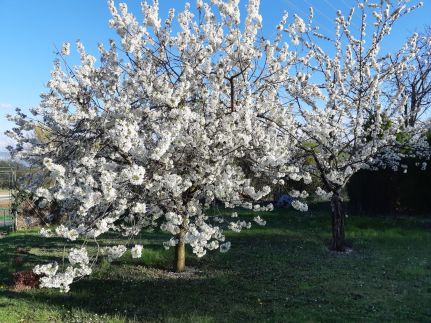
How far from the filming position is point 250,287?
8547 mm

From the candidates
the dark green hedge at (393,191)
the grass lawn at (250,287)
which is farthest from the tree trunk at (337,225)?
the dark green hedge at (393,191)

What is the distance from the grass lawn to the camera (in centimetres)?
713

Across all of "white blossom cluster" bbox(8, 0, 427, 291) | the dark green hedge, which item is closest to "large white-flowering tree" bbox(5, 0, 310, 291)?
"white blossom cluster" bbox(8, 0, 427, 291)

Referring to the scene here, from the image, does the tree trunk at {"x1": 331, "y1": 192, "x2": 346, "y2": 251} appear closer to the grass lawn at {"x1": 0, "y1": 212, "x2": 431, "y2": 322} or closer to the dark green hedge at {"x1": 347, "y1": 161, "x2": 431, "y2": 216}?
the grass lawn at {"x1": 0, "y1": 212, "x2": 431, "y2": 322}

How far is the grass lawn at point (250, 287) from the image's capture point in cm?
713

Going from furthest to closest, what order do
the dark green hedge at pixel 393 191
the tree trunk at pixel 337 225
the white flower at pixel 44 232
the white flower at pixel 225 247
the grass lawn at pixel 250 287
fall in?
the dark green hedge at pixel 393 191 < the tree trunk at pixel 337 225 < the white flower at pixel 225 247 < the grass lawn at pixel 250 287 < the white flower at pixel 44 232

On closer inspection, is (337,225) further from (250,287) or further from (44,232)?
(44,232)

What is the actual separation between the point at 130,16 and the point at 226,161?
300 centimetres

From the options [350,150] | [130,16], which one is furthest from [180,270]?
[350,150]

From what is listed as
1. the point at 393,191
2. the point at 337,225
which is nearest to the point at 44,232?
the point at 337,225

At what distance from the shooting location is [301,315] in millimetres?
6965

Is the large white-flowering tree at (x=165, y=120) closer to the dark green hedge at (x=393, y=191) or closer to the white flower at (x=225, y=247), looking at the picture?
the white flower at (x=225, y=247)

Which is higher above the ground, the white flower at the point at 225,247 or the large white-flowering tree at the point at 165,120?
the large white-flowering tree at the point at 165,120

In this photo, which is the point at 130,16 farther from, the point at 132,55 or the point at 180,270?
the point at 180,270
